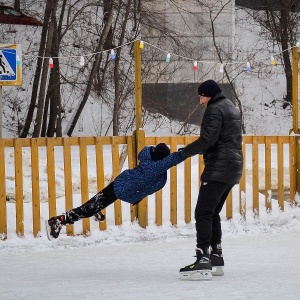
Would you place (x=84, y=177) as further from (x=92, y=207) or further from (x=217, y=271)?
(x=217, y=271)

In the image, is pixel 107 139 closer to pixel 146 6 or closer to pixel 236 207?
pixel 236 207

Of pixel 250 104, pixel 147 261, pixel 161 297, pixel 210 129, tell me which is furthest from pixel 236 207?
pixel 250 104

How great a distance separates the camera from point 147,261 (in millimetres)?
8508

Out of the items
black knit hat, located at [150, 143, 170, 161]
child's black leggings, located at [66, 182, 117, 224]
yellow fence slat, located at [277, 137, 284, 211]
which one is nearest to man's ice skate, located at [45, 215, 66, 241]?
child's black leggings, located at [66, 182, 117, 224]

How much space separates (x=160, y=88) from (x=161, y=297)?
2033 centimetres

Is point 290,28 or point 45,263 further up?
point 290,28

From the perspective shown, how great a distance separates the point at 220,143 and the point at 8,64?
3637mm

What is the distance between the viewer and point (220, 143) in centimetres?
732

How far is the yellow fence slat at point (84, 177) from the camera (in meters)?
10.0

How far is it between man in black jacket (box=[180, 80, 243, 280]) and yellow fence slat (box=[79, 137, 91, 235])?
2848 millimetres

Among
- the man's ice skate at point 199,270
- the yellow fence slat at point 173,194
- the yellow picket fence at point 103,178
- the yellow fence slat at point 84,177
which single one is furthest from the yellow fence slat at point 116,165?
the man's ice skate at point 199,270

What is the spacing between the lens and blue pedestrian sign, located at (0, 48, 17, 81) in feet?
33.3

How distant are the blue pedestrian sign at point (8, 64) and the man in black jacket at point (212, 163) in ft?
11.0

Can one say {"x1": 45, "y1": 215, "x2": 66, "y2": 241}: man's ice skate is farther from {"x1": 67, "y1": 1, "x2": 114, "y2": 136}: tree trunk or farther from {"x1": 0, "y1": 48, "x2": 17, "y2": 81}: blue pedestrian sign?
{"x1": 67, "y1": 1, "x2": 114, "y2": 136}: tree trunk
